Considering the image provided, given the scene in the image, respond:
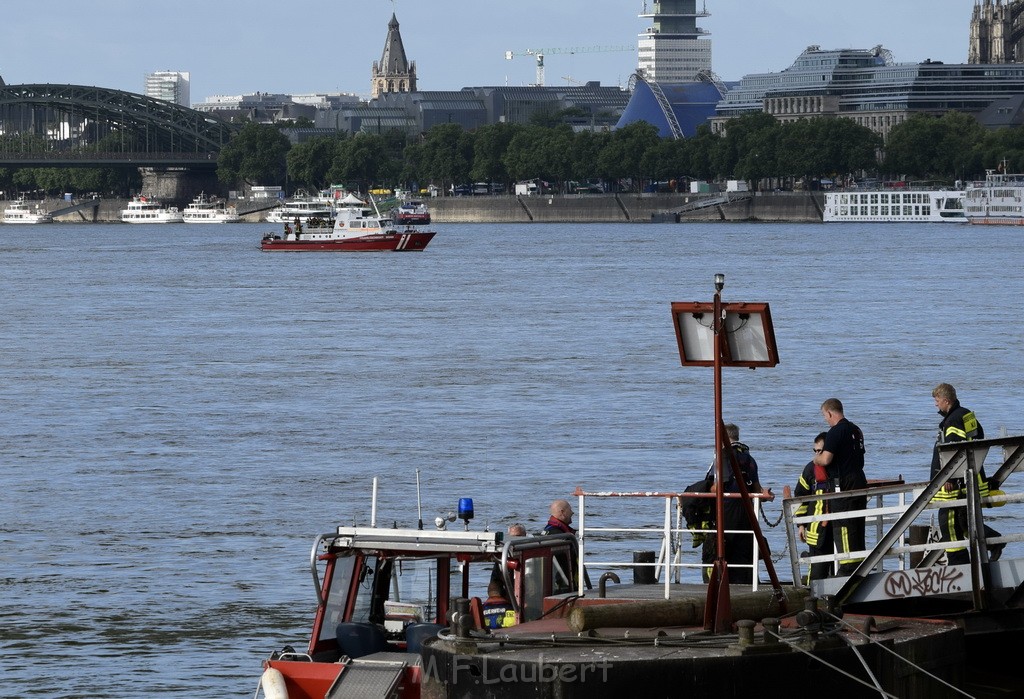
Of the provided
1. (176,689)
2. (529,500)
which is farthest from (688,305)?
(529,500)

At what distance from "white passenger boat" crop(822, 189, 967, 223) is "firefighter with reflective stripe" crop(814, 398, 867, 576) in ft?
569

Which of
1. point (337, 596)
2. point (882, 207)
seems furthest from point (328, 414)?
point (882, 207)

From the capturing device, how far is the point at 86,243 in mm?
155250

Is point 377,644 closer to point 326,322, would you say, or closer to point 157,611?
point 157,611

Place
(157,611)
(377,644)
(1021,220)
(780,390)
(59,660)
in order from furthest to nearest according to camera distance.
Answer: (1021,220)
(780,390)
(157,611)
(59,660)
(377,644)

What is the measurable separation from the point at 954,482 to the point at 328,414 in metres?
23.1

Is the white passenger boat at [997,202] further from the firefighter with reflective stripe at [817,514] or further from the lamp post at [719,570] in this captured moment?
the lamp post at [719,570]

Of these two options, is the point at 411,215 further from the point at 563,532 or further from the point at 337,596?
the point at 337,596

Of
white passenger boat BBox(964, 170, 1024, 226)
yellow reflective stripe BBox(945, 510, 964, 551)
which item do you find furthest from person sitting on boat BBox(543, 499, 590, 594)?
white passenger boat BBox(964, 170, 1024, 226)

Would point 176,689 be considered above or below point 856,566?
below

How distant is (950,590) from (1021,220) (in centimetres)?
15894

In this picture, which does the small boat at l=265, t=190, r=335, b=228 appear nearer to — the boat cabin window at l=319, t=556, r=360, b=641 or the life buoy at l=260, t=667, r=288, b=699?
the boat cabin window at l=319, t=556, r=360, b=641

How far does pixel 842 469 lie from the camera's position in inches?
596

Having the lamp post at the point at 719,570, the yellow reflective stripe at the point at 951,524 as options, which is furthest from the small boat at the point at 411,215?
the lamp post at the point at 719,570
